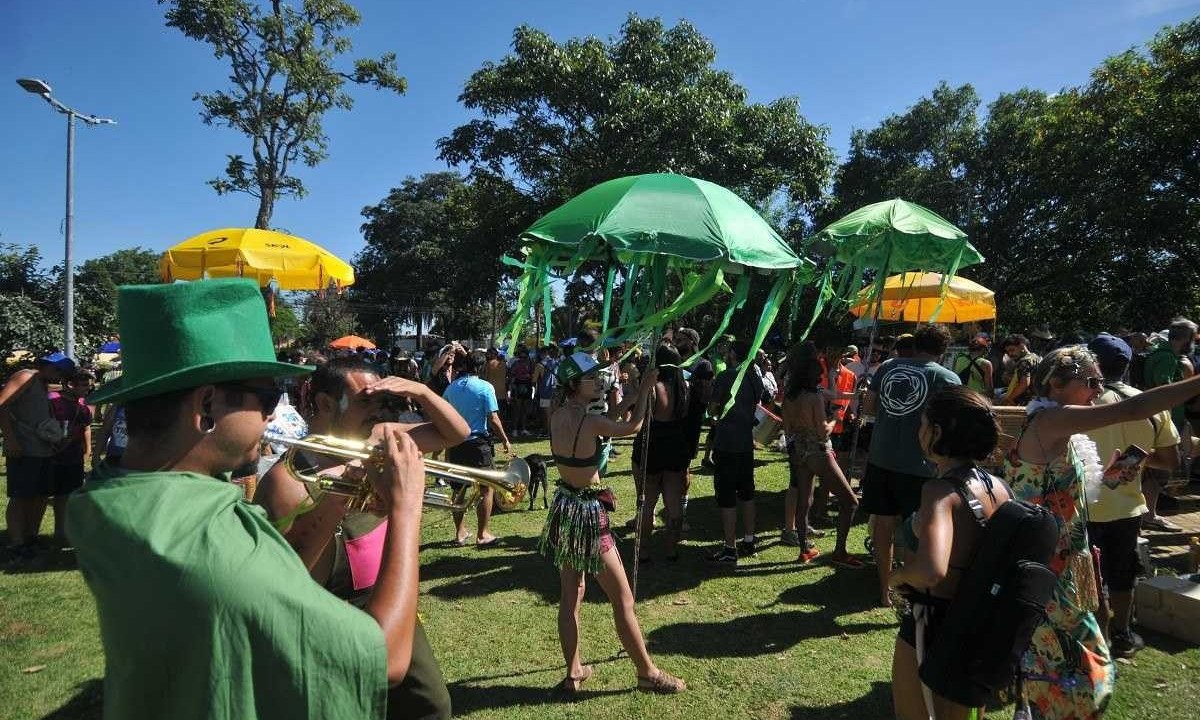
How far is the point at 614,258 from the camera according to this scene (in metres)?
3.98

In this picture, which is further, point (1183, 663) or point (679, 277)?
point (679, 277)

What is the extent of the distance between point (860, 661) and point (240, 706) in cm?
407

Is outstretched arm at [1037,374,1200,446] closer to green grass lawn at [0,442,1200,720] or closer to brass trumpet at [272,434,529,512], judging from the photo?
green grass lawn at [0,442,1200,720]

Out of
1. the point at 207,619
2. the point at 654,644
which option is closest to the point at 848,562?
the point at 654,644

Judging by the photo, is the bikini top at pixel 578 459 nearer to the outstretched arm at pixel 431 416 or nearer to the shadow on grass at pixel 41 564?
the outstretched arm at pixel 431 416

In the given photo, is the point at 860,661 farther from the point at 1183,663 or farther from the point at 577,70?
the point at 577,70

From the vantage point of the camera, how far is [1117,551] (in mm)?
3906

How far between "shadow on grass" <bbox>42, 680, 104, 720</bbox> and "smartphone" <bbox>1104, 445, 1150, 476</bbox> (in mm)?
5968

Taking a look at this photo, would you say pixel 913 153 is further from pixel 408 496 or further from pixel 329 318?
pixel 329 318

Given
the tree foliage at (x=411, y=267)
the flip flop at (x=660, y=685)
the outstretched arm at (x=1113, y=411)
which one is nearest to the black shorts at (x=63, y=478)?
the flip flop at (x=660, y=685)

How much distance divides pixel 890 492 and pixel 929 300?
4.66 metres

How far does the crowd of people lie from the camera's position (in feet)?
3.49

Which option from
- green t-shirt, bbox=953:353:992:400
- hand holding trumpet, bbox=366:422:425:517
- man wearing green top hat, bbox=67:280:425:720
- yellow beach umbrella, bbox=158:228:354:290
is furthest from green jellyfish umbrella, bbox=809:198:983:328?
yellow beach umbrella, bbox=158:228:354:290

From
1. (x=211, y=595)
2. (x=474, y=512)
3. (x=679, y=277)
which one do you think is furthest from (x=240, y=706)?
(x=474, y=512)
